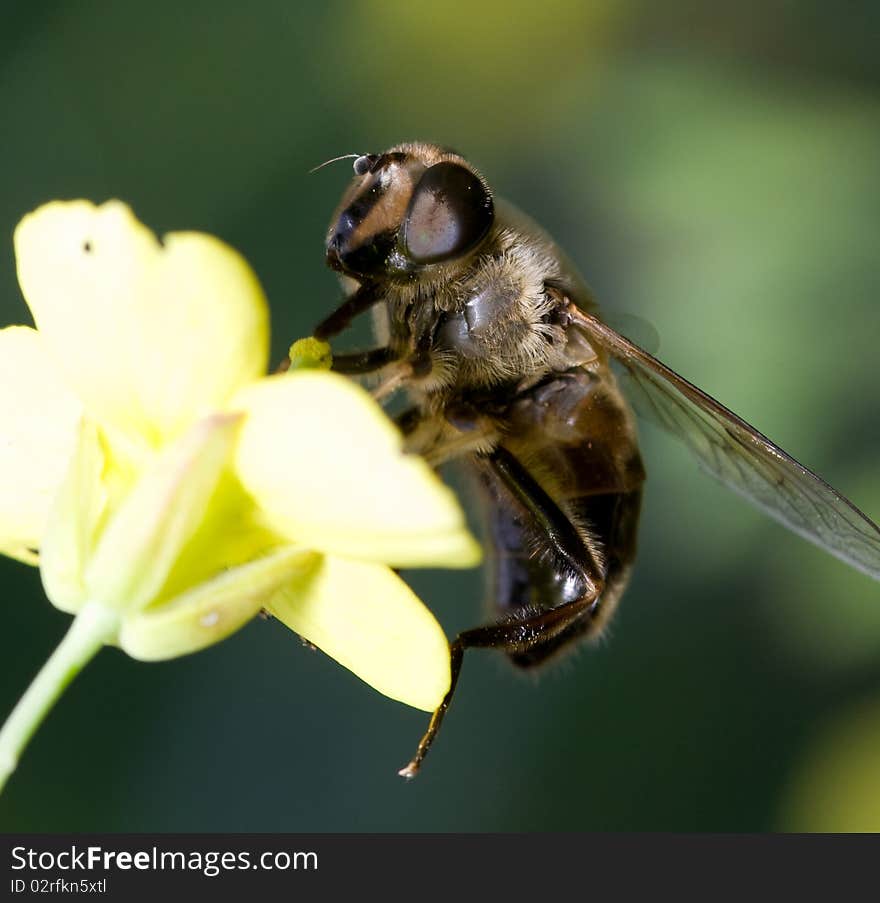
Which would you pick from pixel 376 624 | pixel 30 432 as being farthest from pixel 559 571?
pixel 30 432

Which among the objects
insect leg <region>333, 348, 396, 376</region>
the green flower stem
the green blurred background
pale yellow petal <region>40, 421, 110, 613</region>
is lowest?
the green blurred background

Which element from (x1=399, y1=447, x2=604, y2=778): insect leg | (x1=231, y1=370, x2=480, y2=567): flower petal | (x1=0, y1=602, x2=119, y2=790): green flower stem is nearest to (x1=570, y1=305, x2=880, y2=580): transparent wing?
(x1=399, y1=447, x2=604, y2=778): insect leg

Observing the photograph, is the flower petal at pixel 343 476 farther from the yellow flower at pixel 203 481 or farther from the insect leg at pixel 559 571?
the insect leg at pixel 559 571

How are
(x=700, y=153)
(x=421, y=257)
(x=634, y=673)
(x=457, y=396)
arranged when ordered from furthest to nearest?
(x=634, y=673) → (x=700, y=153) → (x=457, y=396) → (x=421, y=257)

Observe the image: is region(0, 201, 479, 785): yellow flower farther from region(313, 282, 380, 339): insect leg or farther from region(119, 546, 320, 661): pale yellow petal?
region(313, 282, 380, 339): insect leg

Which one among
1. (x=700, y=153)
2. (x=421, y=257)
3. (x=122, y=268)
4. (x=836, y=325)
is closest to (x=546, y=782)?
(x=836, y=325)

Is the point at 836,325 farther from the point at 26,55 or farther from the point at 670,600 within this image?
the point at 26,55
